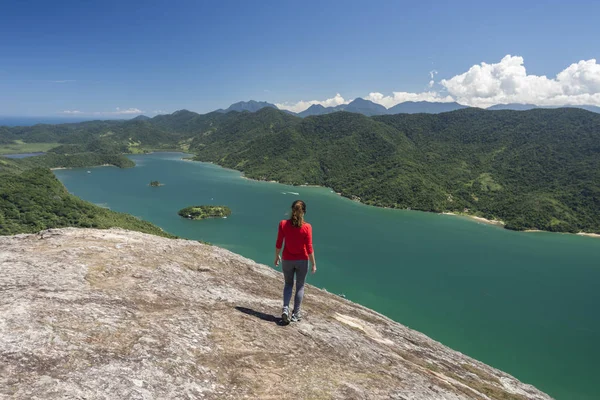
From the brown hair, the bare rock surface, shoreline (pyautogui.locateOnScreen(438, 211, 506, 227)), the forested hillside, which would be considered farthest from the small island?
the brown hair

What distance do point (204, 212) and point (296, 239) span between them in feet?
416

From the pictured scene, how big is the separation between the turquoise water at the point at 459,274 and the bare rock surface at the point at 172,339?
179 feet

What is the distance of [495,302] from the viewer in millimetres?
73250

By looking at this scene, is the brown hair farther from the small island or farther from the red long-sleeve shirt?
the small island

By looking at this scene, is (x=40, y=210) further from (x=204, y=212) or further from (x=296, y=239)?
(x=296, y=239)

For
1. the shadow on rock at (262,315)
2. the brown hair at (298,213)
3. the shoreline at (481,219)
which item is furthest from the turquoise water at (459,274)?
the brown hair at (298,213)

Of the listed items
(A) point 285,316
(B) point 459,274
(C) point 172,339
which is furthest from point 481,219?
(C) point 172,339

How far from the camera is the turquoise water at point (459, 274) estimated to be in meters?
57.6

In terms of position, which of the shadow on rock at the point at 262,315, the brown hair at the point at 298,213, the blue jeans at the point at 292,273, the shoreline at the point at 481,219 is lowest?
the shoreline at the point at 481,219

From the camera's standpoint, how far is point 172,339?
7953mm

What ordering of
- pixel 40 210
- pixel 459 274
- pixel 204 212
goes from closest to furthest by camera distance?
pixel 40 210
pixel 459 274
pixel 204 212

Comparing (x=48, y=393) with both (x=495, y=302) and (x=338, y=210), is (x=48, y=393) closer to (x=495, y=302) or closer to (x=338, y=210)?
(x=495, y=302)

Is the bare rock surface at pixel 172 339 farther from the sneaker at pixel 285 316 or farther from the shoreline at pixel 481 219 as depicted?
the shoreline at pixel 481 219

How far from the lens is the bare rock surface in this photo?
6.46m
